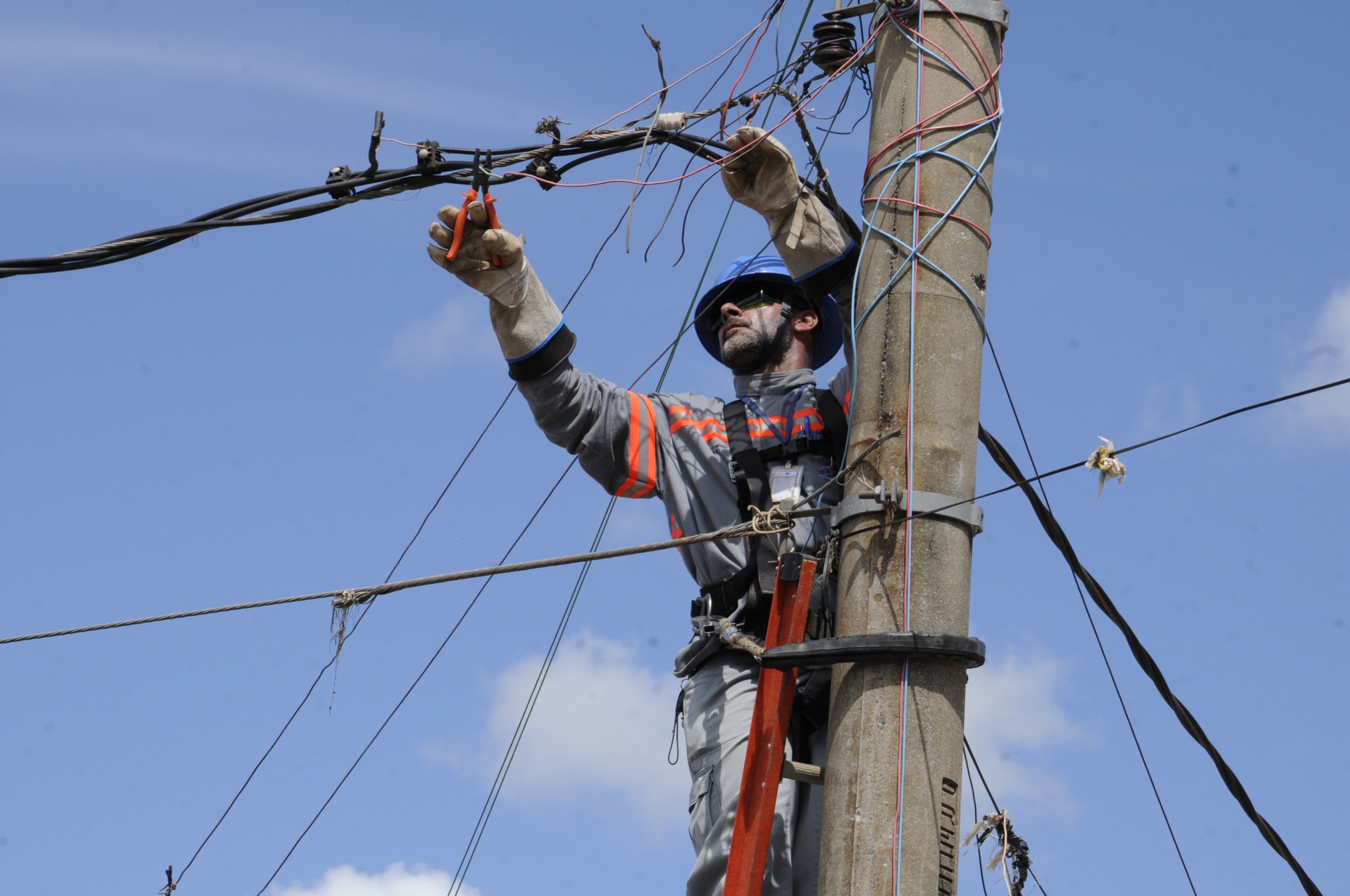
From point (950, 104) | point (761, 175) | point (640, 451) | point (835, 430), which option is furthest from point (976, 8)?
point (640, 451)

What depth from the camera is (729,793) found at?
4441mm

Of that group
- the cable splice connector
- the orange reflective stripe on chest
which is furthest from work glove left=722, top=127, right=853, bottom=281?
the cable splice connector

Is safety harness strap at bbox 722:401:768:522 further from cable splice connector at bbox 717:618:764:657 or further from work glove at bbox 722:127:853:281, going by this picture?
work glove at bbox 722:127:853:281

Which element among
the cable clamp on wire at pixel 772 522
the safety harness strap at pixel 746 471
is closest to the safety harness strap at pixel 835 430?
the safety harness strap at pixel 746 471

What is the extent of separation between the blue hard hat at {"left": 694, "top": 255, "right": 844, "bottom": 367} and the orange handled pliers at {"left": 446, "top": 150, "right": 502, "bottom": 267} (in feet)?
3.60

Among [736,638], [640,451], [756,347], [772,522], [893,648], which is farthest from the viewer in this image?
[756,347]

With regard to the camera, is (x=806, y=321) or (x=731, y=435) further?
(x=806, y=321)

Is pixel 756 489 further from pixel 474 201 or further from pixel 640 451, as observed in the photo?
pixel 474 201

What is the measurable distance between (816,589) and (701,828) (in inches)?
34.6

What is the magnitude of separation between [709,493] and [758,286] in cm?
92

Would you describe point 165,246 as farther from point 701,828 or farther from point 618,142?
point 701,828

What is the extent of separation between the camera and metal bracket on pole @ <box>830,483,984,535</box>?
3812 mm

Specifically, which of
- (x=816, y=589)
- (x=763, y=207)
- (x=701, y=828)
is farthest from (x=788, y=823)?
(x=763, y=207)

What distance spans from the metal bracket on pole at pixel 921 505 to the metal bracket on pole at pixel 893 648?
31cm
